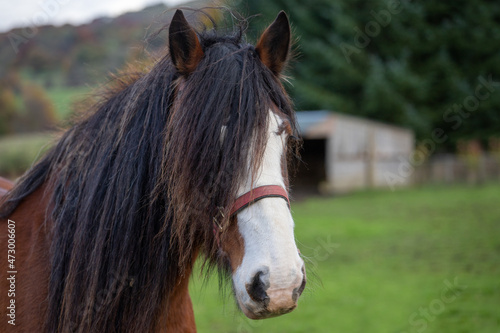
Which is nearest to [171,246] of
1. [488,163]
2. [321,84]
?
[488,163]

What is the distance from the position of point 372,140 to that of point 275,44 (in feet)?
62.0

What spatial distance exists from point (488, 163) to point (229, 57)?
78.8ft

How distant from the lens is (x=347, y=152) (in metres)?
18.1

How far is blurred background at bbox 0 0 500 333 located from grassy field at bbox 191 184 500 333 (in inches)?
1.1

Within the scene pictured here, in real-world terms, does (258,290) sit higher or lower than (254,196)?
lower

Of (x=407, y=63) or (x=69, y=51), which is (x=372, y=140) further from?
(x=69, y=51)

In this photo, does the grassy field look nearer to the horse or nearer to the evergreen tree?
the horse

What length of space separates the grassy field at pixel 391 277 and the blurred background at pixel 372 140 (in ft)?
0.09

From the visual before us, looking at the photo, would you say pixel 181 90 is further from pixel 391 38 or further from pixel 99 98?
pixel 391 38

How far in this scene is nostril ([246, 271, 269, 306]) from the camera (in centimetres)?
146

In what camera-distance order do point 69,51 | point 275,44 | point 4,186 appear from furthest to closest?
point 69,51, point 4,186, point 275,44

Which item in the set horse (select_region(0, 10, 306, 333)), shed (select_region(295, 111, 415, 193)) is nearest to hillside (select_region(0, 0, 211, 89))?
shed (select_region(295, 111, 415, 193))

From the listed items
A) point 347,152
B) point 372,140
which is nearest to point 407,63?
point 372,140

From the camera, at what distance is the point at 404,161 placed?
74.5 feet
